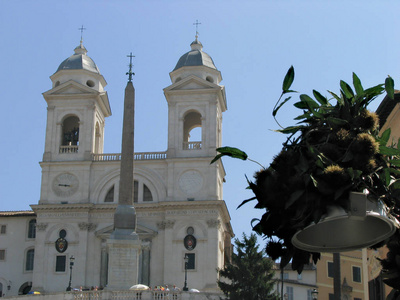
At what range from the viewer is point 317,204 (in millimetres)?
5230

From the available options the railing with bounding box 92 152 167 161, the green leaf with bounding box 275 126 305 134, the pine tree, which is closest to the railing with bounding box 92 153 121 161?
the railing with bounding box 92 152 167 161

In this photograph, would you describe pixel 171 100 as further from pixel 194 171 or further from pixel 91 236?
pixel 91 236

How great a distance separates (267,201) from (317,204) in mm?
400

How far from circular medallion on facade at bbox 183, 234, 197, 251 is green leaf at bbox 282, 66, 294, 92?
2205 inches

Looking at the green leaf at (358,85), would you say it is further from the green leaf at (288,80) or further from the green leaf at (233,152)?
the green leaf at (233,152)

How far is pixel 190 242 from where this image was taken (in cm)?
6122

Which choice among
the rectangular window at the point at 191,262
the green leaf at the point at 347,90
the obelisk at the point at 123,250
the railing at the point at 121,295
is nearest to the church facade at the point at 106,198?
the rectangular window at the point at 191,262

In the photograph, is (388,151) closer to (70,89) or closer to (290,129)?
(290,129)

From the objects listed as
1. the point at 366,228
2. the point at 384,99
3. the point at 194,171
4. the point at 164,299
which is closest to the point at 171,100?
the point at 194,171

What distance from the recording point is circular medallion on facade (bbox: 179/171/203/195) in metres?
63.0

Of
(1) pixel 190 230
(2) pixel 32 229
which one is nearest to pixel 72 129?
(2) pixel 32 229

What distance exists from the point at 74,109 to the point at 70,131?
2.28 m

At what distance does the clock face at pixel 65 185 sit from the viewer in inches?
2520

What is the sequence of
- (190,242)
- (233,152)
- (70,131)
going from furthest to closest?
(70,131) → (190,242) → (233,152)
